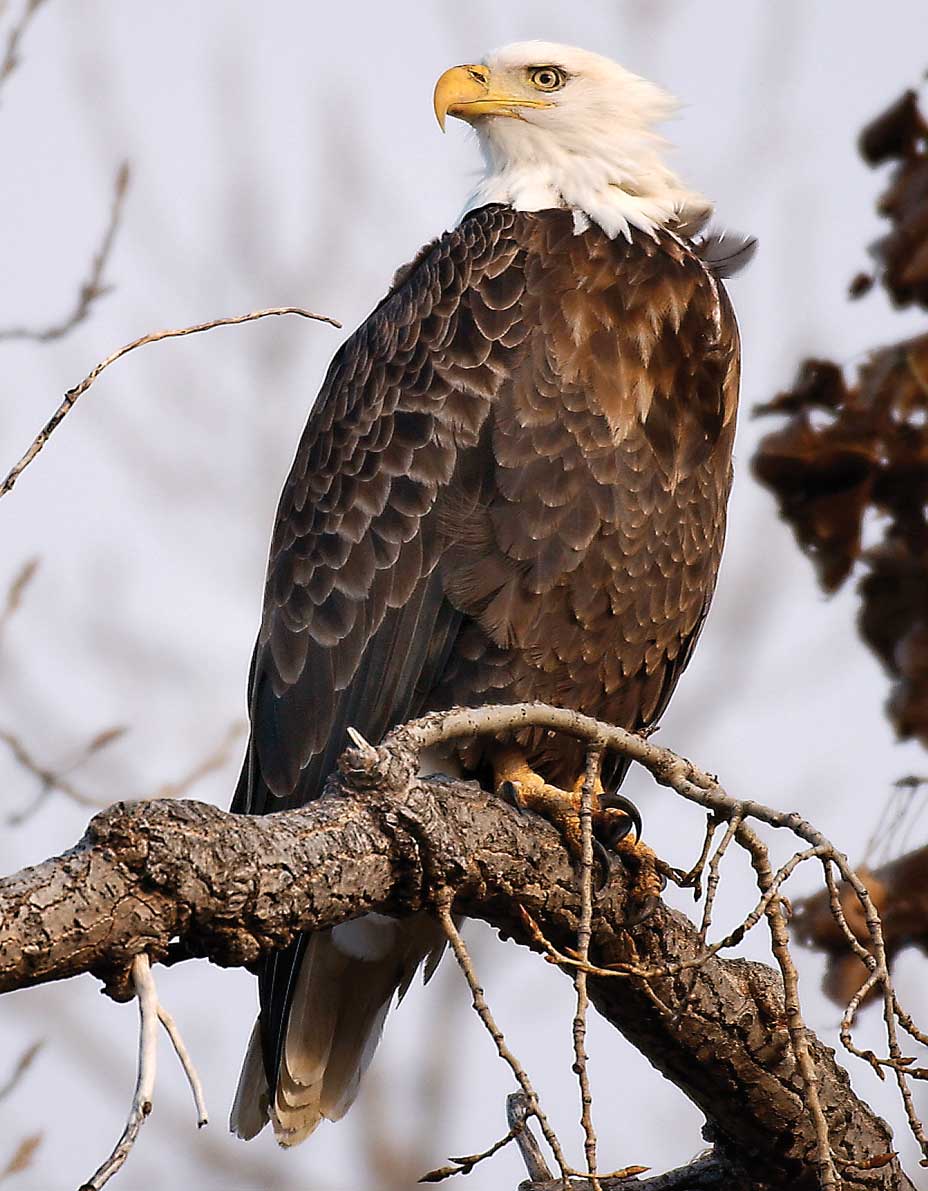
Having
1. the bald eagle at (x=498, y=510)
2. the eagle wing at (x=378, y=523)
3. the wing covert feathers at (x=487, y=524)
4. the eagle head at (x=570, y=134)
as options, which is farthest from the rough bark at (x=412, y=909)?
the eagle head at (x=570, y=134)

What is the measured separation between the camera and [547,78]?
16.2 ft

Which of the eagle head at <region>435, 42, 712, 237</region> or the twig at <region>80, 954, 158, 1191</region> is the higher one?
the eagle head at <region>435, 42, 712, 237</region>

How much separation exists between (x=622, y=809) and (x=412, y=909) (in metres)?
0.94

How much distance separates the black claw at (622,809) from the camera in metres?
3.69

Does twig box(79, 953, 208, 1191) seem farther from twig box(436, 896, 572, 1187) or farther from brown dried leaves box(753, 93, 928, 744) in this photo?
brown dried leaves box(753, 93, 928, 744)

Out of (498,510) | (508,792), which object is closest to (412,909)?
(508,792)

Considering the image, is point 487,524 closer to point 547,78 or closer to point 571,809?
point 571,809

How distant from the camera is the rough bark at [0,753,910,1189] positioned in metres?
2.21

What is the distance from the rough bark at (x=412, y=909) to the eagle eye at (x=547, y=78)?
2.51m

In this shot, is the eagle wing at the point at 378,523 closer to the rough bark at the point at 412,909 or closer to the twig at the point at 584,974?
the rough bark at the point at 412,909

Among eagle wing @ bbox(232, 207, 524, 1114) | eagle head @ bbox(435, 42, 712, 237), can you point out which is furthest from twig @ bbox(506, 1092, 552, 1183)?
eagle head @ bbox(435, 42, 712, 237)

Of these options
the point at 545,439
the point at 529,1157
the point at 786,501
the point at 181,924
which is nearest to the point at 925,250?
the point at 786,501

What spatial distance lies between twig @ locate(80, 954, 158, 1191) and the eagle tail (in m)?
2.30

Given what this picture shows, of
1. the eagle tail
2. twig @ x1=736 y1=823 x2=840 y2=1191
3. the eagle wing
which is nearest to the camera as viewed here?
twig @ x1=736 y1=823 x2=840 y2=1191
